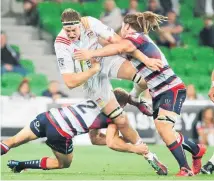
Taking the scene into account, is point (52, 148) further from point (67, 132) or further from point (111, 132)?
point (111, 132)

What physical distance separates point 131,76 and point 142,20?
103 cm

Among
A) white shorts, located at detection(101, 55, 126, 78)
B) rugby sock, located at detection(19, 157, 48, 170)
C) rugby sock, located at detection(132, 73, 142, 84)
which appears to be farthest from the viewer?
white shorts, located at detection(101, 55, 126, 78)

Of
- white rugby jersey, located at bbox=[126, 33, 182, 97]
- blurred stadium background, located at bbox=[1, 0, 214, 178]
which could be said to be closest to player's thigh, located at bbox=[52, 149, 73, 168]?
white rugby jersey, located at bbox=[126, 33, 182, 97]

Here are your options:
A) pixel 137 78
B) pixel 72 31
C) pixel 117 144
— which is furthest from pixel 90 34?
pixel 117 144

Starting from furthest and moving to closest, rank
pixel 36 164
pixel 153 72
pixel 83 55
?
pixel 36 164, pixel 153 72, pixel 83 55

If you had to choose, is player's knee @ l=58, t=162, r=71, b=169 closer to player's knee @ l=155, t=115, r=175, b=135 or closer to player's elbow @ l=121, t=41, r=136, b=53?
player's knee @ l=155, t=115, r=175, b=135

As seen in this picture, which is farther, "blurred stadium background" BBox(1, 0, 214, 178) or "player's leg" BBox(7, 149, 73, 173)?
"blurred stadium background" BBox(1, 0, 214, 178)

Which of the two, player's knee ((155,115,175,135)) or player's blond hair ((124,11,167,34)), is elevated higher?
player's blond hair ((124,11,167,34))

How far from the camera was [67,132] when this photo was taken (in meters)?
12.4

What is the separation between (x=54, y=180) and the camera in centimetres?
1139

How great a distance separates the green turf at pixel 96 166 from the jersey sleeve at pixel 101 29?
1664 millimetres

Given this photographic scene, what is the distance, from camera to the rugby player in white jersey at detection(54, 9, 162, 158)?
12117mm

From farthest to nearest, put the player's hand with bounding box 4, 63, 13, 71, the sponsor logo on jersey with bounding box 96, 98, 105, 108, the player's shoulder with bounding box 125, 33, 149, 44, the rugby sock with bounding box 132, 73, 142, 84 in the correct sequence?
the player's hand with bounding box 4, 63, 13, 71, the rugby sock with bounding box 132, 73, 142, 84, the sponsor logo on jersey with bounding box 96, 98, 105, 108, the player's shoulder with bounding box 125, 33, 149, 44

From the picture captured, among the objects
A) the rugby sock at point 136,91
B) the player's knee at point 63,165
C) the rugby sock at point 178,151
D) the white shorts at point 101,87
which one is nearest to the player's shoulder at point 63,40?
the white shorts at point 101,87
